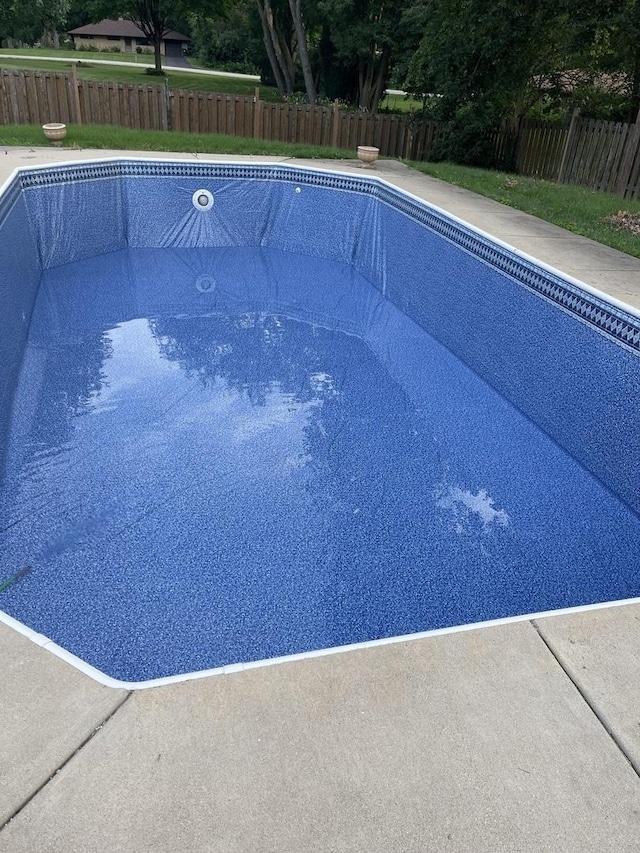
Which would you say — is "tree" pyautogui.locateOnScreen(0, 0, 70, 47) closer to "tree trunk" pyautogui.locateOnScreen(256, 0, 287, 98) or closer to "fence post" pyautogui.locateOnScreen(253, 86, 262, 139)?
"tree trunk" pyautogui.locateOnScreen(256, 0, 287, 98)

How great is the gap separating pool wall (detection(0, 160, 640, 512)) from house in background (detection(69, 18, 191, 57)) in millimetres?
56395

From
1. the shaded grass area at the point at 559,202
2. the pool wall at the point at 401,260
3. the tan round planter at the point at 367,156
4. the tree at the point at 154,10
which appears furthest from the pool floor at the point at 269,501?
the tree at the point at 154,10

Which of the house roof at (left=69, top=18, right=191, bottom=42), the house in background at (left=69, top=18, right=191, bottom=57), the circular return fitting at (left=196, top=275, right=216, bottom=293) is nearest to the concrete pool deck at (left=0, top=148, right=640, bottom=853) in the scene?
the circular return fitting at (left=196, top=275, right=216, bottom=293)

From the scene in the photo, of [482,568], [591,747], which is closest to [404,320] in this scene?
[482,568]

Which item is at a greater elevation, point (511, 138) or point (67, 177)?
point (511, 138)

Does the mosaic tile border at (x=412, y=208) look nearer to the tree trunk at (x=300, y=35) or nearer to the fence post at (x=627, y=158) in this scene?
the fence post at (x=627, y=158)

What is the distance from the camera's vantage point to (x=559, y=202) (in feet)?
26.7

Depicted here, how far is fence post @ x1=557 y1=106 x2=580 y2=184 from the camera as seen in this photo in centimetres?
1055

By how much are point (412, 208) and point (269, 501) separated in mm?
5042

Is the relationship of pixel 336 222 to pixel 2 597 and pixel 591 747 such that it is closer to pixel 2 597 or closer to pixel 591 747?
pixel 2 597

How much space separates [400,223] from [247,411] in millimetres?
4149

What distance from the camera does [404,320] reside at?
21.5ft

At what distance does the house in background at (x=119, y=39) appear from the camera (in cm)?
5516

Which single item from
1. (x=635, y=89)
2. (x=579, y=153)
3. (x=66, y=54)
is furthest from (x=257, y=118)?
(x=66, y=54)
